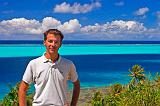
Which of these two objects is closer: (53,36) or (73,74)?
(53,36)

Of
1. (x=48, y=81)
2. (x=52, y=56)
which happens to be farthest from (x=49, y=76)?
(x=52, y=56)

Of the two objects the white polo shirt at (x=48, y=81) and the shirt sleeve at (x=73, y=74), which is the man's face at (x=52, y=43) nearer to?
the white polo shirt at (x=48, y=81)

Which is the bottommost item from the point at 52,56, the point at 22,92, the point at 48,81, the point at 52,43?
the point at 22,92

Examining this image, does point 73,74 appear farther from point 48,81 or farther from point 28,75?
point 28,75

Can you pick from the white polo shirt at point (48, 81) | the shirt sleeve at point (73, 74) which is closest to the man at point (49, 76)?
the white polo shirt at point (48, 81)

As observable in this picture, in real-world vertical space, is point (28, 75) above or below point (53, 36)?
below

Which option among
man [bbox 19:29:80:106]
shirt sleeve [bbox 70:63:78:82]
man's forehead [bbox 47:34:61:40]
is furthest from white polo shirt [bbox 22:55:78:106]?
man's forehead [bbox 47:34:61:40]

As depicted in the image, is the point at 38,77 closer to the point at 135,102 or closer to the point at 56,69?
Answer: the point at 56,69

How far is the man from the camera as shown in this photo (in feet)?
16.0

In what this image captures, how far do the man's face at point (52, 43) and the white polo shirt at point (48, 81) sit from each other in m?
0.13

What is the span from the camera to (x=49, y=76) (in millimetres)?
4930

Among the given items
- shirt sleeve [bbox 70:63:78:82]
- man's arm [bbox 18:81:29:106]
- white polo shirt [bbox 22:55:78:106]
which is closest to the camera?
man's arm [bbox 18:81:29:106]

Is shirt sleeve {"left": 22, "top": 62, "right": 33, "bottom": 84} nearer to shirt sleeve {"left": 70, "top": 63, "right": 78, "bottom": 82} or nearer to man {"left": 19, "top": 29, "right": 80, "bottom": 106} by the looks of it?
man {"left": 19, "top": 29, "right": 80, "bottom": 106}

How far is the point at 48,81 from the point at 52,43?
1.58ft
